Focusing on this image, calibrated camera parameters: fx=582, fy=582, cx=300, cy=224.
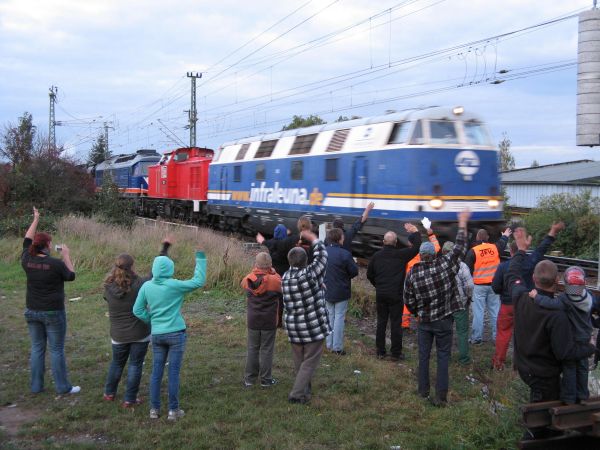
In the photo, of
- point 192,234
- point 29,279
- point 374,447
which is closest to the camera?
point 374,447

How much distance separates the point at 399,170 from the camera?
12750mm

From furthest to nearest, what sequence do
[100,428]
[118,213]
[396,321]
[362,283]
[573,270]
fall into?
[118,213]
[362,283]
[396,321]
[100,428]
[573,270]

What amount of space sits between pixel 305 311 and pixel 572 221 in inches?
827

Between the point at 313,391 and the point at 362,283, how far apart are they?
5914 millimetres

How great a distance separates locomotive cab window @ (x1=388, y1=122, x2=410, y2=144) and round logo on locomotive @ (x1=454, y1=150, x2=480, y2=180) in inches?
48.0

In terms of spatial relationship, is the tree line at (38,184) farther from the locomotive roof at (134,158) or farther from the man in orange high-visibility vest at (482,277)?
the man in orange high-visibility vest at (482,277)

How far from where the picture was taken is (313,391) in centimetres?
657

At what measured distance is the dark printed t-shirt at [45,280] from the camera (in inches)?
249

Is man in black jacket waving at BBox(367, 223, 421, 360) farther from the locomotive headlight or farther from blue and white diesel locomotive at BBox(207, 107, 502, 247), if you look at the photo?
blue and white diesel locomotive at BBox(207, 107, 502, 247)

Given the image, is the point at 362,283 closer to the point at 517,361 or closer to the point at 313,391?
the point at 313,391

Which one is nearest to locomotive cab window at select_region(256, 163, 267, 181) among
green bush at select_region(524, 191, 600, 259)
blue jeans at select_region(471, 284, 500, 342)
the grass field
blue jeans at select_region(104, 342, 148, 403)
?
the grass field

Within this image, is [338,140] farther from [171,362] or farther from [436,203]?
[171,362]

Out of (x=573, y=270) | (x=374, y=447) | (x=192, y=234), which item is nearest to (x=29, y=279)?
(x=374, y=447)

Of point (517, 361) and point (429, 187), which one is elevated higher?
point (429, 187)
